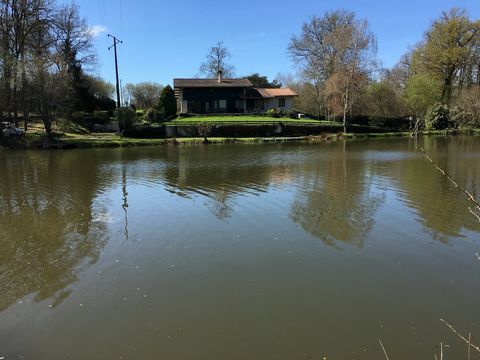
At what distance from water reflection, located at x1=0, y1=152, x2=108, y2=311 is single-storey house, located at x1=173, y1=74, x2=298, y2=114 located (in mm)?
40306

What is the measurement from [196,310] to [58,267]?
132 inches

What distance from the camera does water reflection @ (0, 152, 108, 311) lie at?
7.55m

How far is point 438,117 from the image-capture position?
53781mm

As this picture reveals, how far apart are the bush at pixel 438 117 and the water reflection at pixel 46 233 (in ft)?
148

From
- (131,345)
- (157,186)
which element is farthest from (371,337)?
(157,186)

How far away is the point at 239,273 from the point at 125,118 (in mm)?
39774

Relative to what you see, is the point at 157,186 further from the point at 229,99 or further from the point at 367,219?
the point at 229,99

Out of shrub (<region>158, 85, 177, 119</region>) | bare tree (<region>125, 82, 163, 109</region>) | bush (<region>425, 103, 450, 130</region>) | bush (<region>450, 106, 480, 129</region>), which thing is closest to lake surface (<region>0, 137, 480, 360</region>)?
shrub (<region>158, 85, 177, 119</region>)

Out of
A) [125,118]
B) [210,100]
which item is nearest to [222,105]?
[210,100]

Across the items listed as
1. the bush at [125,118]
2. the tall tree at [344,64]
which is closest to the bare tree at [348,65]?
the tall tree at [344,64]

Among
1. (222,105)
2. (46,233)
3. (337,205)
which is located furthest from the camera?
(222,105)

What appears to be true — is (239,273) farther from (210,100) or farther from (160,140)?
(210,100)

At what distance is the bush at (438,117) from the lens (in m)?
→ 53.8

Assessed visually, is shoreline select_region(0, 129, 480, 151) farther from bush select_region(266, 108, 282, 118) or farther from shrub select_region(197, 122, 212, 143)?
bush select_region(266, 108, 282, 118)
